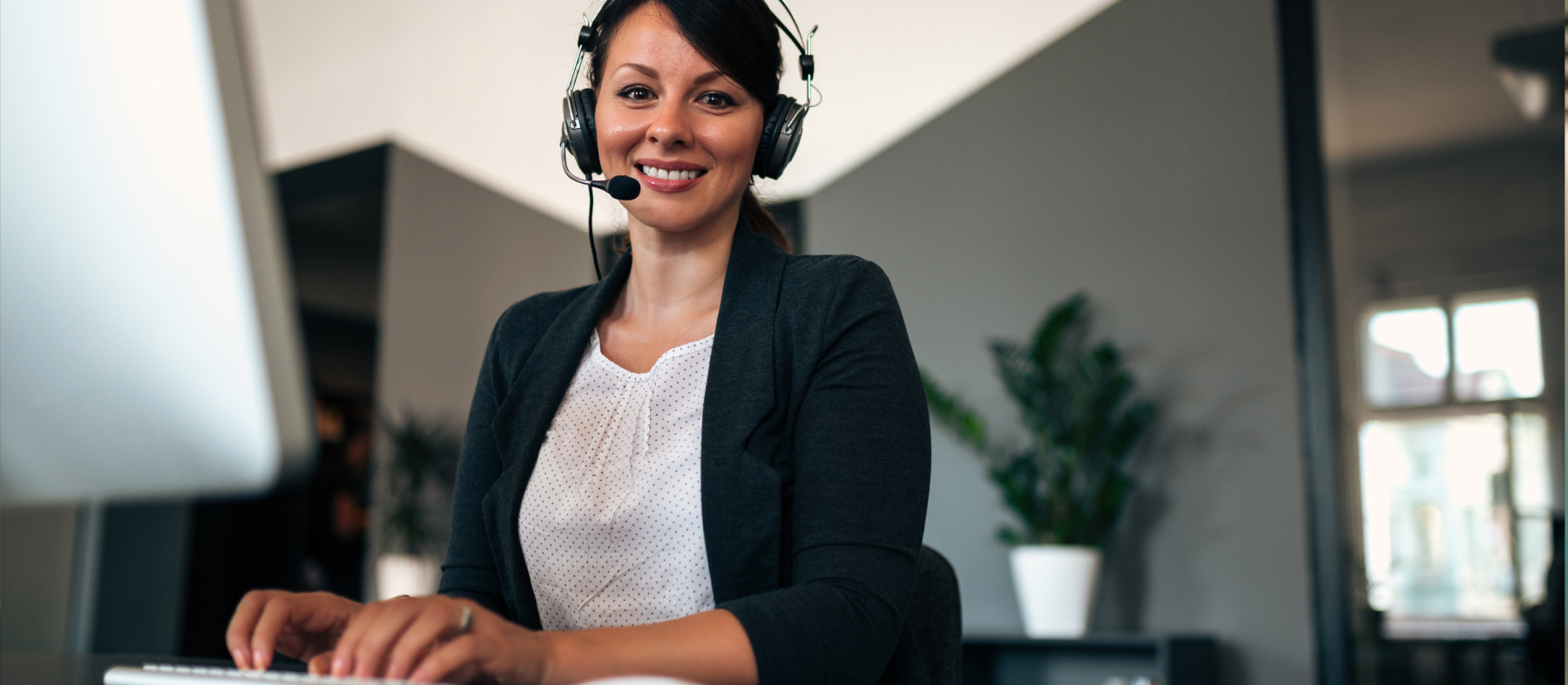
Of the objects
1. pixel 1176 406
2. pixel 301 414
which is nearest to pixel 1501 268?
pixel 1176 406

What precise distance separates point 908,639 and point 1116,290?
2843 mm

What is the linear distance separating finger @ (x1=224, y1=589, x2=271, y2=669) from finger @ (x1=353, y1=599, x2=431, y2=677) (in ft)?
0.47

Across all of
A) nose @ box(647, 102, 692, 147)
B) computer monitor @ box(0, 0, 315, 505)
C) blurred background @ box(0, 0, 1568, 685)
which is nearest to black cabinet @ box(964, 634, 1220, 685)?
→ blurred background @ box(0, 0, 1568, 685)

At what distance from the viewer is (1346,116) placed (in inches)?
132

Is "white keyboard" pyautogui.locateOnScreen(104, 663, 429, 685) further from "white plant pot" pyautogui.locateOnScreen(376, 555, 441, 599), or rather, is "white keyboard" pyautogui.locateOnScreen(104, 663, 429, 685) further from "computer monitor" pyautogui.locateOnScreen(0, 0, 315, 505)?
"white plant pot" pyautogui.locateOnScreen(376, 555, 441, 599)

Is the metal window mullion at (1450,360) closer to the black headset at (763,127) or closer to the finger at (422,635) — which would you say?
the black headset at (763,127)

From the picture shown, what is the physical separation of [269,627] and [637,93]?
0.62 m

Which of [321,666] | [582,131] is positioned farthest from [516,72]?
[321,666]

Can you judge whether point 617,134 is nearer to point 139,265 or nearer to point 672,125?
point 672,125

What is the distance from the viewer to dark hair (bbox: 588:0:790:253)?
1062 mm

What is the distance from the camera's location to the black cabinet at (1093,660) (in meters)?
3.01

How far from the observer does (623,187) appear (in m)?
1.06

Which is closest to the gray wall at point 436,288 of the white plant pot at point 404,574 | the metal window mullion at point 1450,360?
the white plant pot at point 404,574

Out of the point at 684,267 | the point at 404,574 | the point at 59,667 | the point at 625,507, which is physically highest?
the point at 684,267
